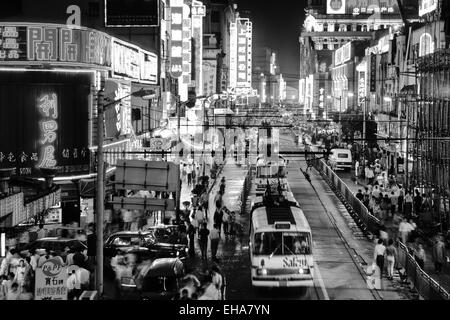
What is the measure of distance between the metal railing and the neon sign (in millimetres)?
13876

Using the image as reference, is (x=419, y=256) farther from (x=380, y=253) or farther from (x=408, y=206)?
(x=408, y=206)

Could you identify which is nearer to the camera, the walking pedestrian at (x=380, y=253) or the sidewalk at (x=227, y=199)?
the walking pedestrian at (x=380, y=253)

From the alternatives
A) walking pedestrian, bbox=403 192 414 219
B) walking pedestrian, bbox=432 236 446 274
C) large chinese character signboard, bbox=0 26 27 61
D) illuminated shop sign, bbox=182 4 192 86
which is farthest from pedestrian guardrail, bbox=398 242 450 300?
illuminated shop sign, bbox=182 4 192 86

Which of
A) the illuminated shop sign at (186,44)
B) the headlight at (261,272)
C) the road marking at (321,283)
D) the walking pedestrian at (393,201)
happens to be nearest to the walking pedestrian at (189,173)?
the illuminated shop sign at (186,44)

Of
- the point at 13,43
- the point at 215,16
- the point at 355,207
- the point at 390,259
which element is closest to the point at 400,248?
the point at 390,259

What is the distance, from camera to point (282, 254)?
77.9 ft

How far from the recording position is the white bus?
920 inches

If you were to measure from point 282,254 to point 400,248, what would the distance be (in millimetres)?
5949

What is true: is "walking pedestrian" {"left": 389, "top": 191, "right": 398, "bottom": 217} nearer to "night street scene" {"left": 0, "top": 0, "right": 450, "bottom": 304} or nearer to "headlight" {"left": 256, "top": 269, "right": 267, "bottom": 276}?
A: "night street scene" {"left": 0, "top": 0, "right": 450, "bottom": 304}

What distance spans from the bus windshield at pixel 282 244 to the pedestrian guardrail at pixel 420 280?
3.32m

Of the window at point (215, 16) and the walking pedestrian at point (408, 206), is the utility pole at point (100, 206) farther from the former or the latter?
the window at point (215, 16)

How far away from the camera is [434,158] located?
139ft

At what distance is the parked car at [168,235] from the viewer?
29375 millimetres
